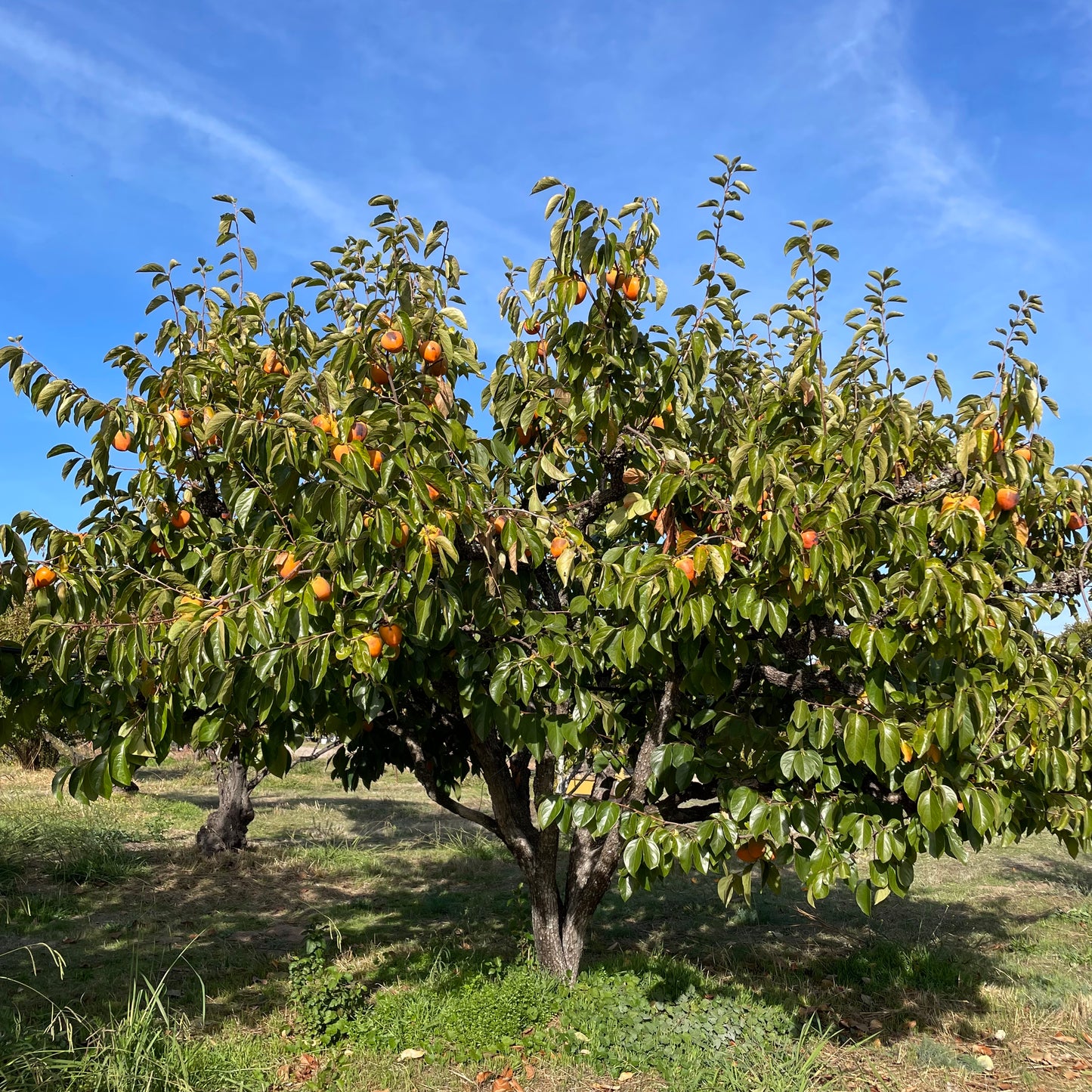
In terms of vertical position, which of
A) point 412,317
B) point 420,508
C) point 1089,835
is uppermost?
point 412,317

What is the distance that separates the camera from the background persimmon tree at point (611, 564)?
10.0ft

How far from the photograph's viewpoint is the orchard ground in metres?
4.15

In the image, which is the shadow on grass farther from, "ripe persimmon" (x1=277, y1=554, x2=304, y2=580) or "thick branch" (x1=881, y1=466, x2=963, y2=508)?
"ripe persimmon" (x1=277, y1=554, x2=304, y2=580)

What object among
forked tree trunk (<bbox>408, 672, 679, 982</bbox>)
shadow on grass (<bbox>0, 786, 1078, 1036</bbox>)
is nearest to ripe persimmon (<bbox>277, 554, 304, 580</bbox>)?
forked tree trunk (<bbox>408, 672, 679, 982</bbox>)

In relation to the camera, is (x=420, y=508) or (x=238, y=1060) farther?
(x=238, y=1060)

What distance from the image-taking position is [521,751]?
5238mm

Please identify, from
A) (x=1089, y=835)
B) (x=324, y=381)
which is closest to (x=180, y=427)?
(x=324, y=381)

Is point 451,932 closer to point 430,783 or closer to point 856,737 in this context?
point 430,783

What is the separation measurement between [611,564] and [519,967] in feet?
9.46

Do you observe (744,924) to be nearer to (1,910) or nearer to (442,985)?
(442,985)

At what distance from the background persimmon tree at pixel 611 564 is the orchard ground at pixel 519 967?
1.16 metres

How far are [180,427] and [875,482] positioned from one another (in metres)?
2.89

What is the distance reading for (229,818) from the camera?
8.70 meters

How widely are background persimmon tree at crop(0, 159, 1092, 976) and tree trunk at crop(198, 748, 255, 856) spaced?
16.7 ft
